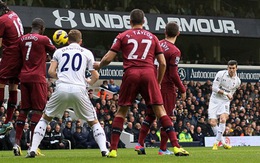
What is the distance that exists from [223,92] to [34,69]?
329 inches

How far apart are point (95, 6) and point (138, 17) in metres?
25.3

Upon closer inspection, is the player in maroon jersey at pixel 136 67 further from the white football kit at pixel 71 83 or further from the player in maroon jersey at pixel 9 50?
the player in maroon jersey at pixel 9 50

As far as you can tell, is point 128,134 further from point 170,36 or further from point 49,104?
point 49,104

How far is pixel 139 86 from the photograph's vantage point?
38.9 ft

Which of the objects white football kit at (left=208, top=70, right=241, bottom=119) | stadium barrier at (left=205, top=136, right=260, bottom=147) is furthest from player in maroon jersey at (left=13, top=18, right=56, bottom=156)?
stadium barrier at (left=205, top=136, right=260, bottom=147)

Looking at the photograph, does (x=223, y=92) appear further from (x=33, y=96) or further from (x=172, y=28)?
(x=33, y=96)

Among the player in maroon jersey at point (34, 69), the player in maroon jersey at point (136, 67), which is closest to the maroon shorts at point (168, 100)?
the player in maroon jersey at point (136, 67)

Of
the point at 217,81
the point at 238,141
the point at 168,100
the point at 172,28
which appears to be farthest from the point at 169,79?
the point at 238,141

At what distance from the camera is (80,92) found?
37.9 feet

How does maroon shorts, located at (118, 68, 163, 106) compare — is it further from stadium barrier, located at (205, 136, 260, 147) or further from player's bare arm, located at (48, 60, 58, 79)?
stadium barrier, located at (205, 136, 260, 147)

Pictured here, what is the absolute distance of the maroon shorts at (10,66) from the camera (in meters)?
13.2

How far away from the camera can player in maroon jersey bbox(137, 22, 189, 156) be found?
13383 mm

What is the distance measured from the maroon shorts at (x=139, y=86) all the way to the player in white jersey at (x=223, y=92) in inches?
316

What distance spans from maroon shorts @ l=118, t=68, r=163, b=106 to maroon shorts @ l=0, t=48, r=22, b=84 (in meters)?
2.53
